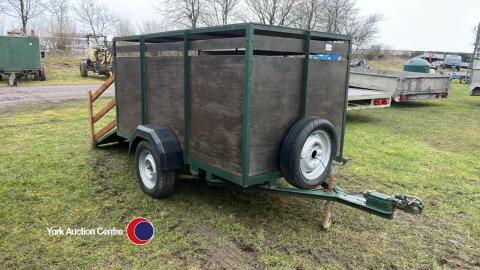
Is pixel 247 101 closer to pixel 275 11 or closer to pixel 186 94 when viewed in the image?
pixel 186 94

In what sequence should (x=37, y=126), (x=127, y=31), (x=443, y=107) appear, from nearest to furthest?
(x=37, y=126) → (x=443, y=107) → (x=127, y=31)

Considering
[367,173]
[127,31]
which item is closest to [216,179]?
[367,173]

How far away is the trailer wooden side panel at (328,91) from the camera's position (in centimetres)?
362

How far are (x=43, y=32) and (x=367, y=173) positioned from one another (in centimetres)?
3675

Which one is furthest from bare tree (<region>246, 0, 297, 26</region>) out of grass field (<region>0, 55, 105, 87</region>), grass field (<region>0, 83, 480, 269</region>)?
grass field (<region>0, 83, 480, 269</region>)

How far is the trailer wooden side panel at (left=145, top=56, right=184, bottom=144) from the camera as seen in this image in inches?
153

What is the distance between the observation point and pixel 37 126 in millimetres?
8094

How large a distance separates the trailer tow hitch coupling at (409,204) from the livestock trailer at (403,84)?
8379mm

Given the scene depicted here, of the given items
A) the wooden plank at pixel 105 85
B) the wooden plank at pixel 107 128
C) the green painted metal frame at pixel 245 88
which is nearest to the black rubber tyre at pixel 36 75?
the wooden plank at pixel 107 128

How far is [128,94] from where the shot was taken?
195 inches

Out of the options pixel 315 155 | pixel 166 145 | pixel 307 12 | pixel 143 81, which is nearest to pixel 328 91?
pixel 315 155

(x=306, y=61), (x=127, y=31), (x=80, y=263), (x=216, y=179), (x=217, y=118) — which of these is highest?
(x=127, y=31)

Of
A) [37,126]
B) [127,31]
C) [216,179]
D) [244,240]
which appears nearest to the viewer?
[244,240]

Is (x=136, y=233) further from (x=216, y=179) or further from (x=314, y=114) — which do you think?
(x=314, y=114)
